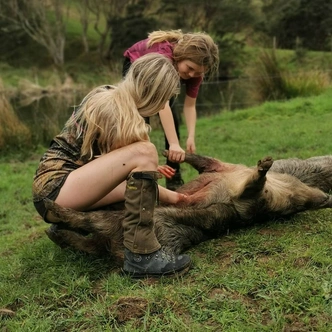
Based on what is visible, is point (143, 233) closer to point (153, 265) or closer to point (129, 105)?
point (153, 265)

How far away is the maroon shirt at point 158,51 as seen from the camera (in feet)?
13.0

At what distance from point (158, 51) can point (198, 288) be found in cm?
214

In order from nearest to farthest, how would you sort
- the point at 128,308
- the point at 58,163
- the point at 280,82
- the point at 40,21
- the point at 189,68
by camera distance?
the point at 128,308
the point at 58,163
the point at 189,68
the point at 280,82
the point at 40,21

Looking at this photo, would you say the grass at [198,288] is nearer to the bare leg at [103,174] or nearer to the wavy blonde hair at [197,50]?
the bare leg at [103,174]

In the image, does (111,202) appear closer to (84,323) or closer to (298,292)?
(84,323)

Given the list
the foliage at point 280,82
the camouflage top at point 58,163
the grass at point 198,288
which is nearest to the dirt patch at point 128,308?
the grass at point 198,288

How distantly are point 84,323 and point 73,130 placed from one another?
133cm

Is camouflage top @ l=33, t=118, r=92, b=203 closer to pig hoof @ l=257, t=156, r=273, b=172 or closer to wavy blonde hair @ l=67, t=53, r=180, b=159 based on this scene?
wavy blonde hair @ l=67, t=53, r=180, b=159

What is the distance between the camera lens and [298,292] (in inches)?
95.2

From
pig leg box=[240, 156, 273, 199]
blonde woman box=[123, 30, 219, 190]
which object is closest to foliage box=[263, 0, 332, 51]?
blonde woman box=[123, 30, 219, 190]

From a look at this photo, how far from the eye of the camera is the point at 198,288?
2.61 metres

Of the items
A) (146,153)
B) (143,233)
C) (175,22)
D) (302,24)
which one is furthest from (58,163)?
(175,22)

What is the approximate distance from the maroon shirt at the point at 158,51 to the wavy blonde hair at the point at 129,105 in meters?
0.93

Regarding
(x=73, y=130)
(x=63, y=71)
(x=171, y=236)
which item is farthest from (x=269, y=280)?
(x=63, y=71)
